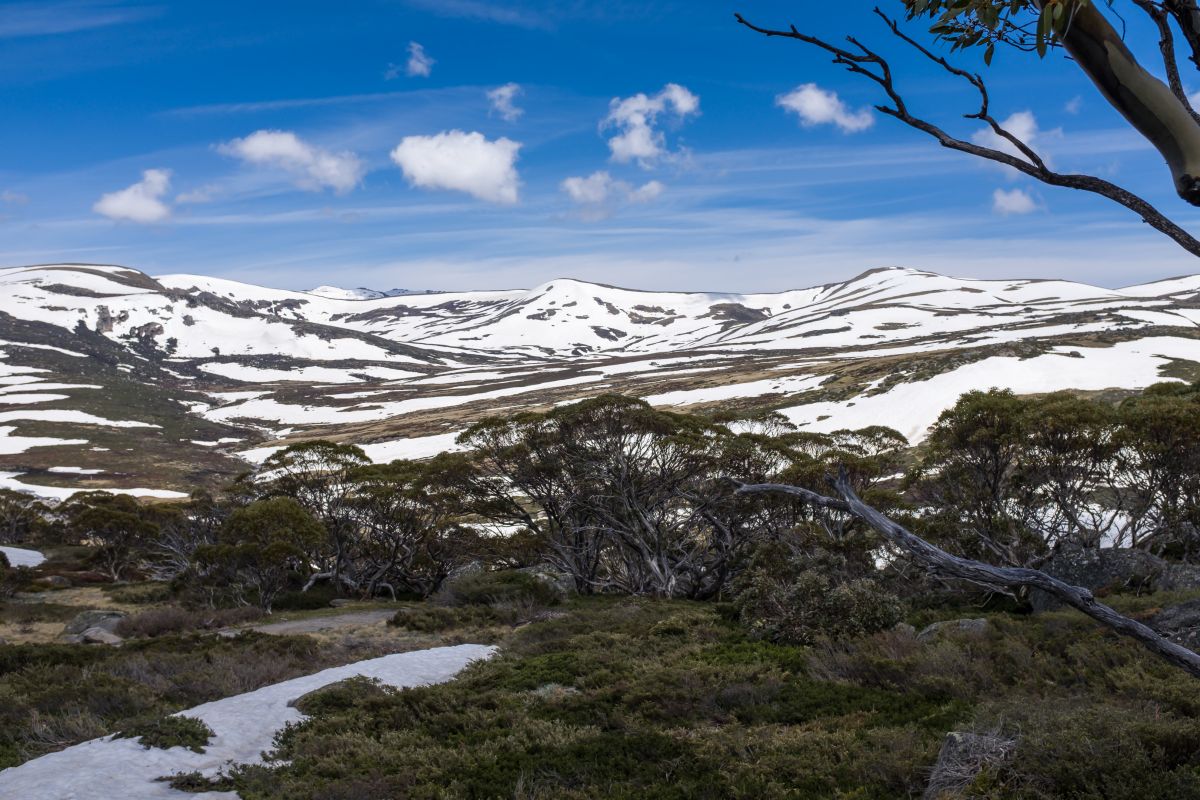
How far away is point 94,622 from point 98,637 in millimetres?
2623

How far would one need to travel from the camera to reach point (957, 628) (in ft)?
48.3

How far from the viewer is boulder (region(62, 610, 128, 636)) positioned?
78.4 feet

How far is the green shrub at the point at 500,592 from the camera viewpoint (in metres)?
25.6

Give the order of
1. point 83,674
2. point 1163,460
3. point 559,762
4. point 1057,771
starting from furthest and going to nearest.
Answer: point 1163,460
point 83,674
point 559,762
point 1057,771

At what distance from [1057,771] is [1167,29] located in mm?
6350

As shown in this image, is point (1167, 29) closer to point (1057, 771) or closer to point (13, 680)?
point (1057, 771)

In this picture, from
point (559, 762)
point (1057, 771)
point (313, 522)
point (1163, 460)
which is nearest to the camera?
point (1057, 771)

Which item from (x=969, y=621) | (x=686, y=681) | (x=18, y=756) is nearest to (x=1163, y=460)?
(x=969, y=621)

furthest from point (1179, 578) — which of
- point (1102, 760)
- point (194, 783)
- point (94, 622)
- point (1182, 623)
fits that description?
point (94, 622)

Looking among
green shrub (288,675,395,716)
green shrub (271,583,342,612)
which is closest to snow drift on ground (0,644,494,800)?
green shrub (288,675,395,716)

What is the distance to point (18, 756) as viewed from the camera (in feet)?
31.9

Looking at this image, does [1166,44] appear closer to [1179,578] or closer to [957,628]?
[957,628]

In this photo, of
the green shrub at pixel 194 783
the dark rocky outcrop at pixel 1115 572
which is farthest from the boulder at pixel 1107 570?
the green shrub at pixel 194 783

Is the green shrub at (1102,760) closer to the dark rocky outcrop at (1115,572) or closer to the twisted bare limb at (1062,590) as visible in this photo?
the twisted bare limb at (1062,590)
